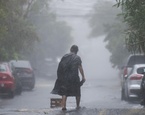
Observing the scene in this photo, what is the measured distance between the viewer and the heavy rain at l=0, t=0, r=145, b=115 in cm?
1881

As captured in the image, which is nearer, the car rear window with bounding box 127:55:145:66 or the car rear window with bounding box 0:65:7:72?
the car rear window with bounding box 0:65:7:72

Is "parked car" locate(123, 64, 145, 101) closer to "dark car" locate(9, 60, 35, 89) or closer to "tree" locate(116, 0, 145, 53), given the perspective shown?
"tree" locate(116, 0, 145, 53)

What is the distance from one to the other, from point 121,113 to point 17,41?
20.9m

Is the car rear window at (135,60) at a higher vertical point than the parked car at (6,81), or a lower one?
higher

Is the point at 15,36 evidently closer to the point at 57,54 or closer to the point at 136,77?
the point at 136,77

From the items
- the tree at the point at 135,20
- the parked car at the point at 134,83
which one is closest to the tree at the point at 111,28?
the parked car at the point at 134,83

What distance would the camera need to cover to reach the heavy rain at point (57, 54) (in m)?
18.8

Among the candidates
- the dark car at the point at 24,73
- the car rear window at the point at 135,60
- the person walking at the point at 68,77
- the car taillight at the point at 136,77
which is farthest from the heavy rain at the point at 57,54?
the car rear window at the point at 135,60

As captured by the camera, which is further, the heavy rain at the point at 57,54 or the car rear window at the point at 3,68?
the car rear window at the point at 3,68

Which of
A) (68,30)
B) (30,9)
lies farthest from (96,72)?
(30,9)

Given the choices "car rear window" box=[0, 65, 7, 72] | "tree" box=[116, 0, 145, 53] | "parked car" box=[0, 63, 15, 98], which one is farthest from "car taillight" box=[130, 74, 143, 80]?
"tree" box=[116, 0, 145, 53]

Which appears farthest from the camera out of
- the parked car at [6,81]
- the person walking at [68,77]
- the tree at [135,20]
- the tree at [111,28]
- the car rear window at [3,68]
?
the tree at [111,28]

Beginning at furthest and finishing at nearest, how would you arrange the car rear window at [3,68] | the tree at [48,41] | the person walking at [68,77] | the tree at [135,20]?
the tree at [48,41] < the car rear window at [3,68] < the person walking at [68,77] < the tree at [135,20]

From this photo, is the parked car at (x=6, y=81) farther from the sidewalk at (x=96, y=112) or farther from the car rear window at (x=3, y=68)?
the sidewalk at (x=96, y=112)
